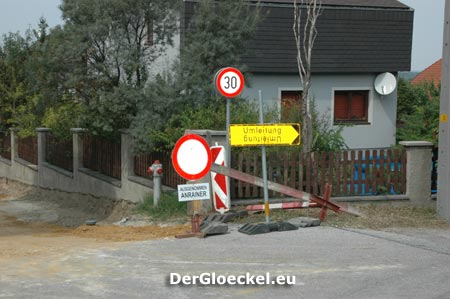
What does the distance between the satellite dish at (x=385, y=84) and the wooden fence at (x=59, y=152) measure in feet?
31.3

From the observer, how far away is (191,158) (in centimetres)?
999

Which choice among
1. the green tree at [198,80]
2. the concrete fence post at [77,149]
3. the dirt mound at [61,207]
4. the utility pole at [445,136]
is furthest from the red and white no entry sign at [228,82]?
the concrete fence post at [77,149]

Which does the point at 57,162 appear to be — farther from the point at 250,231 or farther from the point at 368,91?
the point at 250,231

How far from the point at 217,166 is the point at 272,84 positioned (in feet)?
34.7

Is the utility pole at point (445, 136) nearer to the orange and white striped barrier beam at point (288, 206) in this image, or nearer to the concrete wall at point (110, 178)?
the concrete wall at point (110, 178)

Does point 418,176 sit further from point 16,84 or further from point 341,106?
point 16,84

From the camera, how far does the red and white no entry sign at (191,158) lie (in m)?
9.96

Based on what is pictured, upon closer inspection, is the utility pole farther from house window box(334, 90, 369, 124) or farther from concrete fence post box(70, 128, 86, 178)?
concrete fence post box(70, 128, 86, 178)

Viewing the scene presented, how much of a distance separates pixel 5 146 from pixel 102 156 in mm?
10084

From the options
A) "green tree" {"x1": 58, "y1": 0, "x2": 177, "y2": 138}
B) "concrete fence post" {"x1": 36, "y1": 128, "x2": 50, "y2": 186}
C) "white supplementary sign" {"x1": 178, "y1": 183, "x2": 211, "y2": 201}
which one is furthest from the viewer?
"concrete fence post" {"x1": 36, "y1": 128, "x2": 50, "y2": 186}

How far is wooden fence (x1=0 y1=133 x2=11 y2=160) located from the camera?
1038 inches

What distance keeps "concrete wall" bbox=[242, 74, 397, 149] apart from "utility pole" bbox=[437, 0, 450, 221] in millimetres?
8999

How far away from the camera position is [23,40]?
26.2m

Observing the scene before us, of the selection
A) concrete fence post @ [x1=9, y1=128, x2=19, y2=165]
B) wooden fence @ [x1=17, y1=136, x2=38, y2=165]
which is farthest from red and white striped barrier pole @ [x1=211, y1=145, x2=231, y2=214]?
concrete fence post @ [x1=9, y1=128, x2=19, y2=165]
